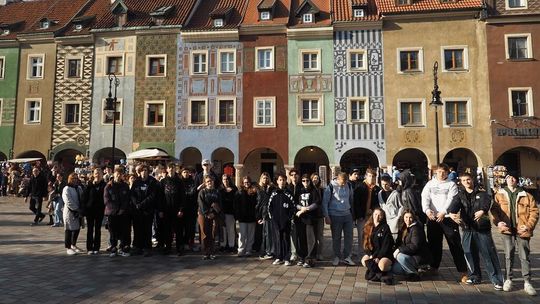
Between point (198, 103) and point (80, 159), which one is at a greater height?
point (198, 103)

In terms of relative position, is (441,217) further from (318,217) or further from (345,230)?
(318,217)

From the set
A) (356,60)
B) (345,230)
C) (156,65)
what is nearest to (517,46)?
(356,60)

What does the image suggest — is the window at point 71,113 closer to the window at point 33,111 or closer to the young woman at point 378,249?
the window at point 33,111

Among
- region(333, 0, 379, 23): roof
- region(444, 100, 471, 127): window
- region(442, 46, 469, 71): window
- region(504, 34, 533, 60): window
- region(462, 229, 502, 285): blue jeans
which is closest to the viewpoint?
region(462, 229, 502, 285): blue jeans

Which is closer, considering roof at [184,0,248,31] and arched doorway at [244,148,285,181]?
roof at [184,0,248,31]

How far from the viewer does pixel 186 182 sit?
29.8 ft

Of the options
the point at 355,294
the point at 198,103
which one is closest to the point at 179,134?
the point at 198,103

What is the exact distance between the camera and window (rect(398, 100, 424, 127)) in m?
21.7

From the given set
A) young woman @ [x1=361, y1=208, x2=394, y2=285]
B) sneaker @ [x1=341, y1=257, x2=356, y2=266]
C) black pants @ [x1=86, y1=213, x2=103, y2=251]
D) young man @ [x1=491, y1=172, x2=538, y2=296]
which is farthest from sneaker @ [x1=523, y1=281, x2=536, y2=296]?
black pants @ [x1=86, y1=213, x2=103, y2=251]

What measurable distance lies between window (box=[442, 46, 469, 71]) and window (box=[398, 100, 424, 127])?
246 cm

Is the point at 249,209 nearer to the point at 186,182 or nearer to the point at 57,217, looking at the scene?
the point at 186,182

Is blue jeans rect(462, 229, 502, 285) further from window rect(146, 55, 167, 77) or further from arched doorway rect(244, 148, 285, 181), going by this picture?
window rect(146, 55, 167, 77)

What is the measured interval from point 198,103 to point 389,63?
11.4 meters

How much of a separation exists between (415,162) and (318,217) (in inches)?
667
